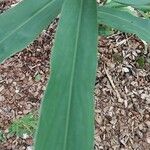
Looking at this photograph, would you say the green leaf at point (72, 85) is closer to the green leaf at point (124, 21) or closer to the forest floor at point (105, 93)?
the green leaf at point (124, 21)

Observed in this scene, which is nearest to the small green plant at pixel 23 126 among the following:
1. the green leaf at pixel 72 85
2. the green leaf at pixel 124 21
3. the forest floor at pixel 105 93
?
the forest floor at pixel 105 93

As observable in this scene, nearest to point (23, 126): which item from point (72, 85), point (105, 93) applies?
point (105, 93)

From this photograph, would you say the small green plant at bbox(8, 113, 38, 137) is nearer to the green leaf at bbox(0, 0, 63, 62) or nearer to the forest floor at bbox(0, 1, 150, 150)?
the forest floor at bbox(0, 1, 150, 150)

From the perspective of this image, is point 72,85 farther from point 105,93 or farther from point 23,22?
point 105,93

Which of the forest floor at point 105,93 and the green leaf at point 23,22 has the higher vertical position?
the green leaf at point 23,22

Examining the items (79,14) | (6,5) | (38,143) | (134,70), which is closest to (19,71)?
(6,5)

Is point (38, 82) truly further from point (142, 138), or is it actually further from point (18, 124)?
point (142, 138)

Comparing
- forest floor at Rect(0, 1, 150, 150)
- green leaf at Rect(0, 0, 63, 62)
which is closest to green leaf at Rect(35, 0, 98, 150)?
green leaf at Rect(0, 0, 63, 62)
